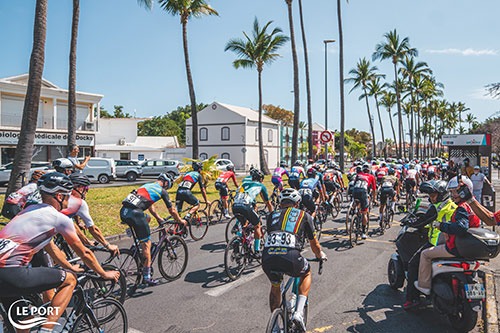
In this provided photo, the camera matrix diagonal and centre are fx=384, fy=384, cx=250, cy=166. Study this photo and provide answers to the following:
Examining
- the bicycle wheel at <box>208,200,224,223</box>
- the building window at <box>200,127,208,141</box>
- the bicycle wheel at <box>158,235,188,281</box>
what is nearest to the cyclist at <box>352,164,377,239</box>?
the bicycle wheel at <box>208,200,224,223</box>

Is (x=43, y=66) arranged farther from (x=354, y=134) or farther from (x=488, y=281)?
(x=354, y=134)

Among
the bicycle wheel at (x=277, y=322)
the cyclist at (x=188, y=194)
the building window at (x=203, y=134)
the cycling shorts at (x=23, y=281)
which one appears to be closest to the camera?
the cycling shorts at (x=23, y=281)

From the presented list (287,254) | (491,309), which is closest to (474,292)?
(491,309)

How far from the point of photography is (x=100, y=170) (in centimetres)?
2670

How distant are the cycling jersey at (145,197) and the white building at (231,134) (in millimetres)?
43885

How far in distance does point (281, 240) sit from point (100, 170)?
24973 millimetres

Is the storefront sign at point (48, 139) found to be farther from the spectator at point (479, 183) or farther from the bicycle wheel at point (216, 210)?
the spectator at point (479, 183)

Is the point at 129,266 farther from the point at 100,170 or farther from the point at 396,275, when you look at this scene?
the point at 100,170

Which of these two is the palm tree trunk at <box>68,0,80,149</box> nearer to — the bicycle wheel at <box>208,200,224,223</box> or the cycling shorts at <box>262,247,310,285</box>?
the bicycle wheel at <box>208,200,224,223</box>

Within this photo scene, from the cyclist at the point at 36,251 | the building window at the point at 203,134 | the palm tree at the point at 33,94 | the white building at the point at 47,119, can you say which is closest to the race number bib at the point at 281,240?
the cyclist at the point at 36,251

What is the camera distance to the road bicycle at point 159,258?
6066 millimetres

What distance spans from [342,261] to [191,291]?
3392 millimetres

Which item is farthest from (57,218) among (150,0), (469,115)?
(469,115)

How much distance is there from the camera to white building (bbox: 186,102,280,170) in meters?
51.7
